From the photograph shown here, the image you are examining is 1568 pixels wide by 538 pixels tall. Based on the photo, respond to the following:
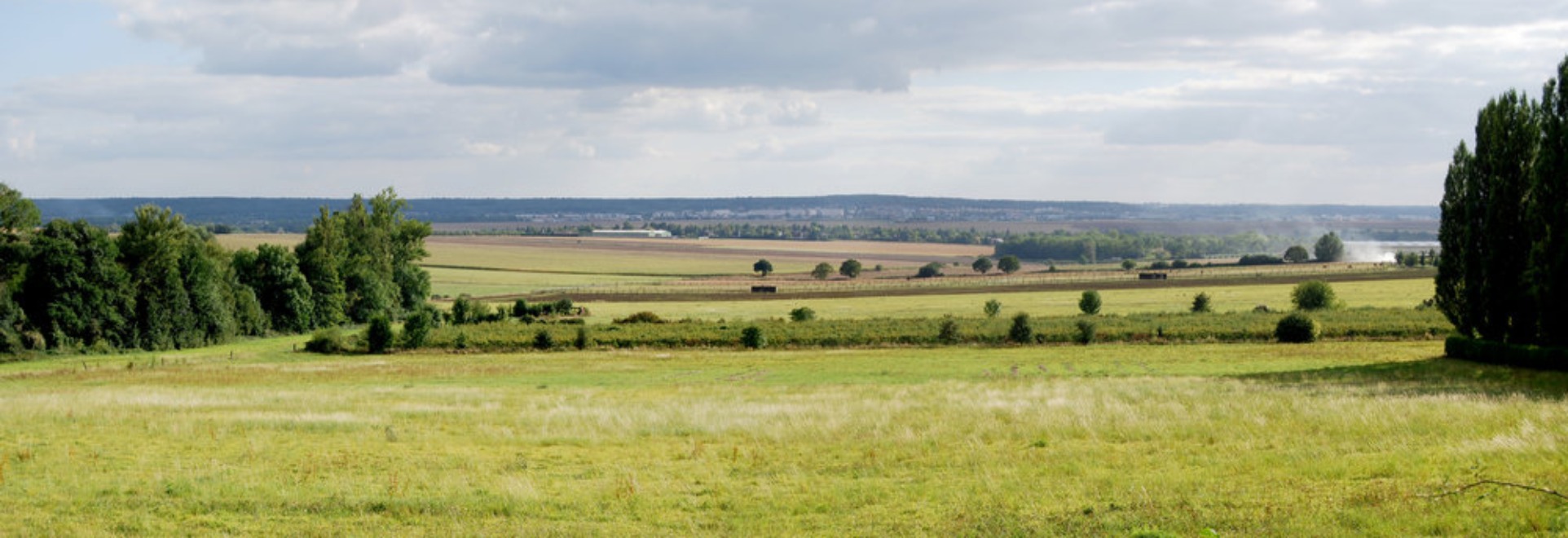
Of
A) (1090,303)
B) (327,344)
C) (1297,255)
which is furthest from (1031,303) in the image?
(1297,255)

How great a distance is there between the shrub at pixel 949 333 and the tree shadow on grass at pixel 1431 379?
26977 mm

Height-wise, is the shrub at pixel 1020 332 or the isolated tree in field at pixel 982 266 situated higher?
the shrub at pixel 1020 332

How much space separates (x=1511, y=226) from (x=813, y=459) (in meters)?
37.7

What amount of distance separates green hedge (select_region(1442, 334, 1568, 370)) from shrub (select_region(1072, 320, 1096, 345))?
22.4 metres

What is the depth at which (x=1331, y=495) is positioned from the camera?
14.0 metres

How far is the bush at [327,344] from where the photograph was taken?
241 feet

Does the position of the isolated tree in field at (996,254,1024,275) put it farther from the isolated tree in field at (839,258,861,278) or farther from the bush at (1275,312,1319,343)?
the bush at (1275,312,1319,343)

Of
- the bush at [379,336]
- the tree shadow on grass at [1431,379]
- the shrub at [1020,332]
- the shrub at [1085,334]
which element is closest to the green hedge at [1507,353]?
the tree shadow on grass at [1431,379]

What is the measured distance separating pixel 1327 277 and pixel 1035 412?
110m

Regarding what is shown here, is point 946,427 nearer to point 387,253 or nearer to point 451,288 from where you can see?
point 387,253

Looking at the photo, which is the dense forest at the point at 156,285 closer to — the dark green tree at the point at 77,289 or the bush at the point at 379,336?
the dark green tree at the point at 77,289

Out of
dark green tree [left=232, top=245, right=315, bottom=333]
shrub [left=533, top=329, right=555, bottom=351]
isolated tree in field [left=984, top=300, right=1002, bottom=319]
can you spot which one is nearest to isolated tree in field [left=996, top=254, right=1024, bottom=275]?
isolated tree in field [left=984, top=300, right=1002, bottom=319]

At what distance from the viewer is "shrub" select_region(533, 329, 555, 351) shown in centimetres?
7294

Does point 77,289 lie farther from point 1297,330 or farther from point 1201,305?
point 1201,305
